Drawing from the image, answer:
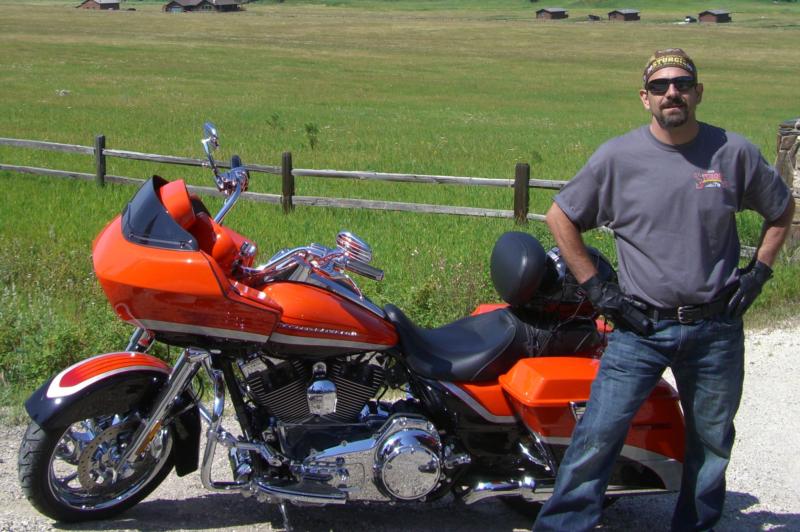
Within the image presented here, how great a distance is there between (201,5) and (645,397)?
124 meters

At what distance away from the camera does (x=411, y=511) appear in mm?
4746

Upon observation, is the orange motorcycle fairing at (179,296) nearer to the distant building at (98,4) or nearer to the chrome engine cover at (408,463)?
the chrome engine cover at (408,463)

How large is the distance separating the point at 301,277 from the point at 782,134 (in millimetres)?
6976

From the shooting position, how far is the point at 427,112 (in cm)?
3034

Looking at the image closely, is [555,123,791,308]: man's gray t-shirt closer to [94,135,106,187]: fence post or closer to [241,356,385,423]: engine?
[241,356,385,423]: engine

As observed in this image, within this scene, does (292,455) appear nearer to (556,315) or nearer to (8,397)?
(556,315)

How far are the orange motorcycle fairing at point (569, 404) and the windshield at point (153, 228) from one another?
4.48ft

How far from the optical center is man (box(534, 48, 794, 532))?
Result: 377cm

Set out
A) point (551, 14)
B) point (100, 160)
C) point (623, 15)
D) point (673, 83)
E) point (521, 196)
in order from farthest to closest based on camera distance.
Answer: point (551, 14) → point (623, 15) → point (100, 160) → point (521, 196) → point (673, 83)

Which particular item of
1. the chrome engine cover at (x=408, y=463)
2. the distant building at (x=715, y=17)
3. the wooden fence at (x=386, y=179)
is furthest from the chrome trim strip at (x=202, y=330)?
the distant building at (x=715, y=17)

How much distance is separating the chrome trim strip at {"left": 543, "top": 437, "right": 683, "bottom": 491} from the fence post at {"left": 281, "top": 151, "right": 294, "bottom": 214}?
30.4 feet

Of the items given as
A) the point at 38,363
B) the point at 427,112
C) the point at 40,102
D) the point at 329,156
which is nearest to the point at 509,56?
the point at 427,112

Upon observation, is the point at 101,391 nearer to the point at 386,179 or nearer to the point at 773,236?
the point at 773,236

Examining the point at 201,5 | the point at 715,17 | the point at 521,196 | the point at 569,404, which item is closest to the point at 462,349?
the point at 569,404
